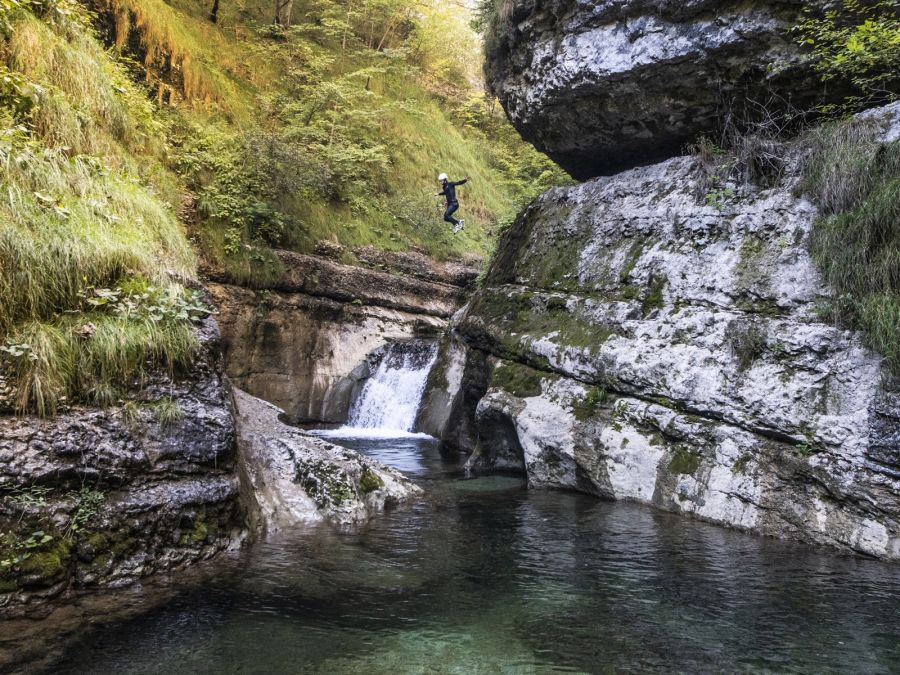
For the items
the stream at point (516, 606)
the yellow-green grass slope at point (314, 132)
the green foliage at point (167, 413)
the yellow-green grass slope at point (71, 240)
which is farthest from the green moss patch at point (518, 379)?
the yellow-green grass slope at point (314, 132)

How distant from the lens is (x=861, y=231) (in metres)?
5.98

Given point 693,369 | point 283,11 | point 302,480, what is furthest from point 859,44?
point 283,11

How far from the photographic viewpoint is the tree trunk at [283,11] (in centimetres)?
1923

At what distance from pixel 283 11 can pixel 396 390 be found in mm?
15246

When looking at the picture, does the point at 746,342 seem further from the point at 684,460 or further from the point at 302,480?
the point at 302,480

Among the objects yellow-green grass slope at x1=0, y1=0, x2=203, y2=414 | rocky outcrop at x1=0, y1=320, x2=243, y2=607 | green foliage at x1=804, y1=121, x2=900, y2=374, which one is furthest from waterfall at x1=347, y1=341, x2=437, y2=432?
green foliage at x1=804, y1=121, x2=900, y2=374

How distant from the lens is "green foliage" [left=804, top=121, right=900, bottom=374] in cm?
552

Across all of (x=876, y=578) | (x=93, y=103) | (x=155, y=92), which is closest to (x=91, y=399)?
(x=93, y=103)

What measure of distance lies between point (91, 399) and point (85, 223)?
1930mm

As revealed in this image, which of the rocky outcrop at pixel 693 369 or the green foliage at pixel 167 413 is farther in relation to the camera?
the rocky outcrop at pixel 693 369

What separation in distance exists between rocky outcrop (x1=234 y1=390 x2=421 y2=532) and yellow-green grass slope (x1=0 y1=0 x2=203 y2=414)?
1.60m

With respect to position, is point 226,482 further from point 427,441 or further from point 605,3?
point 605,3

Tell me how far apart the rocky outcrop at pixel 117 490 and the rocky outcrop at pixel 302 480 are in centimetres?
80

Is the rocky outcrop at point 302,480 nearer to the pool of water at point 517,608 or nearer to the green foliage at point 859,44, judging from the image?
the pool of water at point 517,608
